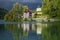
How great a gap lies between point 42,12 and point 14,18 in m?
1.77

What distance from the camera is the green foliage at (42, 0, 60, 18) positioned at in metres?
13.5

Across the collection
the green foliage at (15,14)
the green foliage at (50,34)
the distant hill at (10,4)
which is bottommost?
the green foliage at (50,34)

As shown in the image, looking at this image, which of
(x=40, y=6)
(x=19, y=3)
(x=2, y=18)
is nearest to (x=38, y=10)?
(x=40, y=6)

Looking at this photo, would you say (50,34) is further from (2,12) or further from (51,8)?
(2,12)

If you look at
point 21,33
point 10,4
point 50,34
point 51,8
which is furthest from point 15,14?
point 50,34

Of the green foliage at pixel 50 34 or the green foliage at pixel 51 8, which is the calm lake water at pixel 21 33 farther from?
the green foliage at pixel 51 8

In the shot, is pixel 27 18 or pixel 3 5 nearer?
pixel 27 18

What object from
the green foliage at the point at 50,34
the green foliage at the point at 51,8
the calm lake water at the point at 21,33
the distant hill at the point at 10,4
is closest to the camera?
the green foliage at the point at 50,34

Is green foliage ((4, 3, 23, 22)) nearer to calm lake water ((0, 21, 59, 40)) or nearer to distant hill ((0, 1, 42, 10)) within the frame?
distant hill ((0, 1, 42, 10))

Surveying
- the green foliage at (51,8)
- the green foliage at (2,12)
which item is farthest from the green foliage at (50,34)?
the green foliage at (2,12)

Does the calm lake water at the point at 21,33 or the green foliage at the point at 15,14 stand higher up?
the green foliage at the point at 15,14

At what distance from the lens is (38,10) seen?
44.8 feet

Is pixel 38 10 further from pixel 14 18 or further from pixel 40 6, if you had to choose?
pixel 14 18

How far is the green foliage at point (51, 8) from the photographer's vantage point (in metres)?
13.5
